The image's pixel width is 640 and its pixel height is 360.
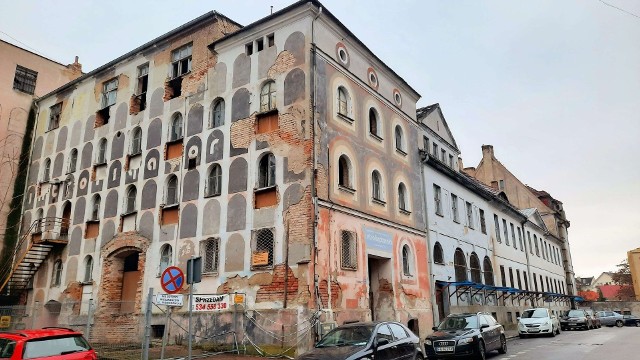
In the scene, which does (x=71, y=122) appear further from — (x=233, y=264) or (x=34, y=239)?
(x=233, y=264)

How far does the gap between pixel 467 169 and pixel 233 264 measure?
38371 mm

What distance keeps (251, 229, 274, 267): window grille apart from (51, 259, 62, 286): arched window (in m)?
12.7

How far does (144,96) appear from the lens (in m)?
23.8

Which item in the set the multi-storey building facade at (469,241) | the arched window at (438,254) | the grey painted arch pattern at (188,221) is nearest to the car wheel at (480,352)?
the multi-storey building facade at (469,241)

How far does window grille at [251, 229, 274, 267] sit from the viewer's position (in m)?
16.9

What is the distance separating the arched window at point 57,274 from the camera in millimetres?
23875

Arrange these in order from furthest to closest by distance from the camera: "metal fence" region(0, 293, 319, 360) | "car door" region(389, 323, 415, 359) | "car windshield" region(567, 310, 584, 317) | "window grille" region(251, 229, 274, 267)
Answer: "car windshield" region(567, 310, 584, 317) < "window grille" region(251, 229, 274, 267) < "metal fence" region(0, 293, 319, 360) < "car door" region(389, 323, 415, 359)

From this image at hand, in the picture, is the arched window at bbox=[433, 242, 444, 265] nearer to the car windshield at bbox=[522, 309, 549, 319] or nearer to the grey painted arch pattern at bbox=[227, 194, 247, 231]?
the car windshield at bbox=[522, 309, 549, 319]

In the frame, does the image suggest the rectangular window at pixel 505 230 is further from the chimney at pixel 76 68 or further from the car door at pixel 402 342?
the chimney at pixel 76 68

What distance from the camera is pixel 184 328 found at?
58.9 ft

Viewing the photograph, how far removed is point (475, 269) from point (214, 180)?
18359 millimetres

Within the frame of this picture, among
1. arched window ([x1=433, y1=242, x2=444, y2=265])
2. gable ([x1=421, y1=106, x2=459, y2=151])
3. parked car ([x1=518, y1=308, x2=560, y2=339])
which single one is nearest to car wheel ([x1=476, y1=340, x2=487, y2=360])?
arched window ([x1=433, y1=242, x2=444, y2=265])

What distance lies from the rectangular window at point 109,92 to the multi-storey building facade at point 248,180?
114mm

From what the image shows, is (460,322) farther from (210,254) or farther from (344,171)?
(210,254)
